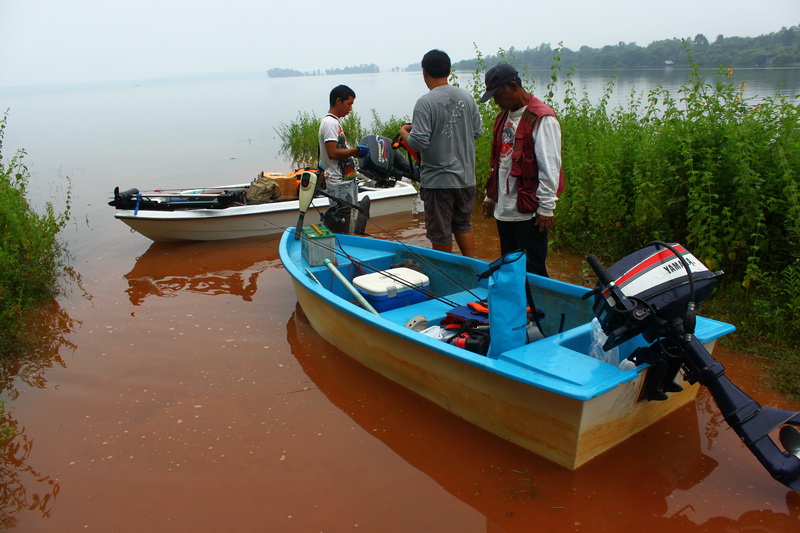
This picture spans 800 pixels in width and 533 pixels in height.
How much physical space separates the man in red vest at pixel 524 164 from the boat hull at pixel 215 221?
425 cm

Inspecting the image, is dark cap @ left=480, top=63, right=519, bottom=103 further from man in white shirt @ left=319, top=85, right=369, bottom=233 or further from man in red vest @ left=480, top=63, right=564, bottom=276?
man in white shirt @ left=319, top=85, right=369, bottom=233

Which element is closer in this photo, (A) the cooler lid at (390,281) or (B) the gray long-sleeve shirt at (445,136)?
(A) the cooler lid at (390,281)

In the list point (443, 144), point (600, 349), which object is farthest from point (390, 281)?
point (600, 349)

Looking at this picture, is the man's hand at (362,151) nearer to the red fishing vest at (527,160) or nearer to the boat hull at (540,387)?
the red fishing vest at (527,160)

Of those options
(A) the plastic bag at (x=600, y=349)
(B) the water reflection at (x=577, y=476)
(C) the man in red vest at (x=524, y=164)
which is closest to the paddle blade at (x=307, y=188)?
(C) the man in red vest at (x=524, y=164)

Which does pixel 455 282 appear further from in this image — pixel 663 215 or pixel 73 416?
pixel 73 416

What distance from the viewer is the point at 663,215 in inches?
205

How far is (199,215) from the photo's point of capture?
7418 mm

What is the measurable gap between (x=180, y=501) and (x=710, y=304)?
4120 millimetres

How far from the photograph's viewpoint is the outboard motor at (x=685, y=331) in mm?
2643

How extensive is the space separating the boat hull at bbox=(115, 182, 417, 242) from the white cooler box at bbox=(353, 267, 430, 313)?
338cm

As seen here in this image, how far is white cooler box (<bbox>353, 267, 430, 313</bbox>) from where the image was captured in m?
4.54

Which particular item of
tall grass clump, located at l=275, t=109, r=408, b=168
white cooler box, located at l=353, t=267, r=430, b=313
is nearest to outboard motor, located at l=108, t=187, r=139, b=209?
white cooler box, located at l=353, t=267, r=430, b=313

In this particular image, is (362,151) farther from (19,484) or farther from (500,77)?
(19,484)
